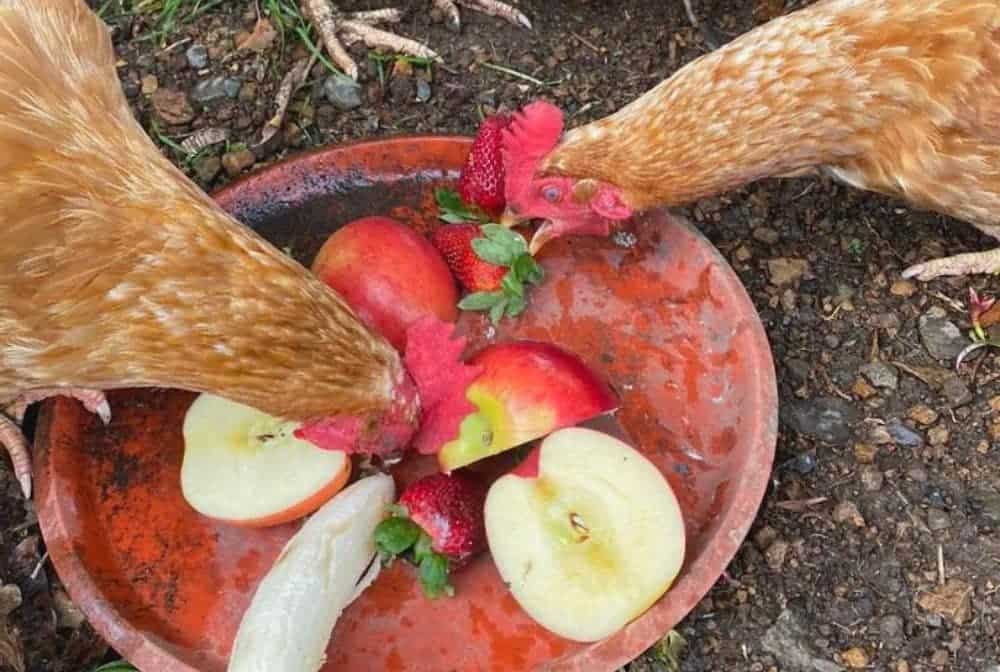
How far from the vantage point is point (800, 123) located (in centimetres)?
211

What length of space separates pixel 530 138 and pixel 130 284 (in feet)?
2.79

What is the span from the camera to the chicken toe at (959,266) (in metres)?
2.44

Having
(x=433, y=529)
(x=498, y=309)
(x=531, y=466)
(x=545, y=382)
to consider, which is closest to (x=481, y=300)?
(x=498, y=309)

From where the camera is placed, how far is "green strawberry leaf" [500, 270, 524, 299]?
2.18 m

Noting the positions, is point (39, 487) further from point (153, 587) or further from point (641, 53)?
point (641, 53)

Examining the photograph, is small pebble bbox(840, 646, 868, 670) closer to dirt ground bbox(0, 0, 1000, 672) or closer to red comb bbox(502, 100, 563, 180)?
dirt ground bbox(0, 0, 1000, 672)

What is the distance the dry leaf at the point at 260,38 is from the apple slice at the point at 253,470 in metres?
1.20

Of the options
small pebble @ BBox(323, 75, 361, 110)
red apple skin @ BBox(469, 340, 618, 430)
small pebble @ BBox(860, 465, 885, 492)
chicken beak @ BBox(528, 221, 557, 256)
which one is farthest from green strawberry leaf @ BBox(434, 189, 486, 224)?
small pebble @ BBox(860, 465, 885, 492)

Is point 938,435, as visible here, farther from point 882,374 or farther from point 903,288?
point 903,288

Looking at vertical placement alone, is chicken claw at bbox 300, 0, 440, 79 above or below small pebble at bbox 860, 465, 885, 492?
above

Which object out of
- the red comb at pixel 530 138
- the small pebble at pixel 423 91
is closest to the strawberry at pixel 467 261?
the red comb at pixel 530 138

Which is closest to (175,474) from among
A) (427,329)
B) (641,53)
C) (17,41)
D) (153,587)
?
(153,587)

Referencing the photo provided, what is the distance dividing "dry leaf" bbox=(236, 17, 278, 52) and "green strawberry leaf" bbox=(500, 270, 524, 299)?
3.63 ft

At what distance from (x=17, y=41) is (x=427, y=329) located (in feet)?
2.70
